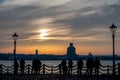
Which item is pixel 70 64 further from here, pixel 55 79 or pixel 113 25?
pixel 55 79

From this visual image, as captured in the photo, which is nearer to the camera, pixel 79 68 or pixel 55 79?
pixel 55 79

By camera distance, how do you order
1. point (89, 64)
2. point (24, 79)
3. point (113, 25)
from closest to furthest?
point (24, 79)
point (113, 25)
point (89, 64)

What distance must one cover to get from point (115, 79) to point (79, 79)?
411 centimetres

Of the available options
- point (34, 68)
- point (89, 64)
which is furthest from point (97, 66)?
point (34, 68)

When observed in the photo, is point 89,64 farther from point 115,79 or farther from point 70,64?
point 115,79

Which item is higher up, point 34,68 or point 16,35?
point 16,35

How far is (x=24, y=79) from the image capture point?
40.8 m

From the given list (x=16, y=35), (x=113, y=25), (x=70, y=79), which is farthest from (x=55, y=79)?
(x=16, y=35)

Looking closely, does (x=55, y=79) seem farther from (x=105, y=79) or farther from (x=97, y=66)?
(x=97, y=66)

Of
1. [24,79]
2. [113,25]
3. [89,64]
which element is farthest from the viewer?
[89,64]

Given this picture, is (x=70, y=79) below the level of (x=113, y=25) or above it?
below

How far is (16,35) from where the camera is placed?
185ft

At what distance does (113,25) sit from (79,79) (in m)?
9.66

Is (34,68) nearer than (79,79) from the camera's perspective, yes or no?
No
